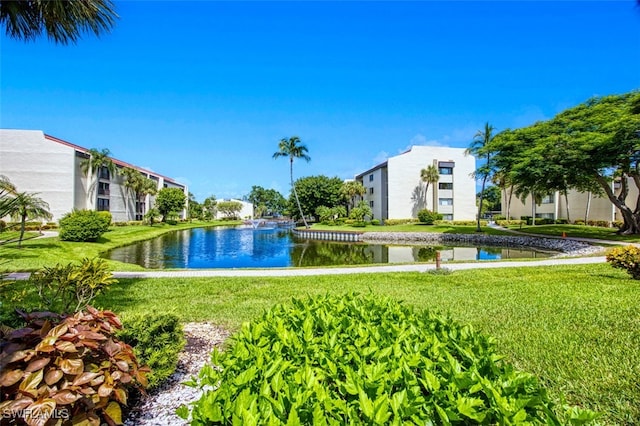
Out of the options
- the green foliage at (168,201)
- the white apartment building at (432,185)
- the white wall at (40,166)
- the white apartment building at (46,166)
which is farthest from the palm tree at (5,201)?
the green foliage at (168,201)

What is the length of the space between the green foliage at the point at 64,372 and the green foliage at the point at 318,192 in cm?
5540

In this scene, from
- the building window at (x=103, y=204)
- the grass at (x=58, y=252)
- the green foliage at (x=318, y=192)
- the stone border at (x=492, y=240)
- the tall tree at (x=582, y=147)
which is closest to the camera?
the grass at (x=58, y=252)

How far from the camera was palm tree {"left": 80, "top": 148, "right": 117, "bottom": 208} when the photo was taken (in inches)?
1708

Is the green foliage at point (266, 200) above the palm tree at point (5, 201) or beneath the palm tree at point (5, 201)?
above

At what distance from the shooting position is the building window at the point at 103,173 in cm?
4666

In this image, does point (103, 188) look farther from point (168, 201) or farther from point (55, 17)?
point (55, 17)

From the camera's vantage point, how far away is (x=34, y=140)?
3903cm

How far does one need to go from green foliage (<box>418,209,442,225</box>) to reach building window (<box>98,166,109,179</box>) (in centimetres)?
4654

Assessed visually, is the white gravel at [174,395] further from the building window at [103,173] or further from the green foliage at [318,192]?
the green foliage at [318,192]

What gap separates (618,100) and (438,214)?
24237 mm

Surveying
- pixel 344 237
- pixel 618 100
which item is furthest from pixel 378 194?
pixel 618 100

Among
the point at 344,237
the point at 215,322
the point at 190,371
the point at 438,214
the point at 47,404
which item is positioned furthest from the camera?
the point at 438,214

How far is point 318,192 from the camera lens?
189ft

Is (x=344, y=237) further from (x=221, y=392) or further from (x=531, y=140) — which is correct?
(x=221, y=392)
